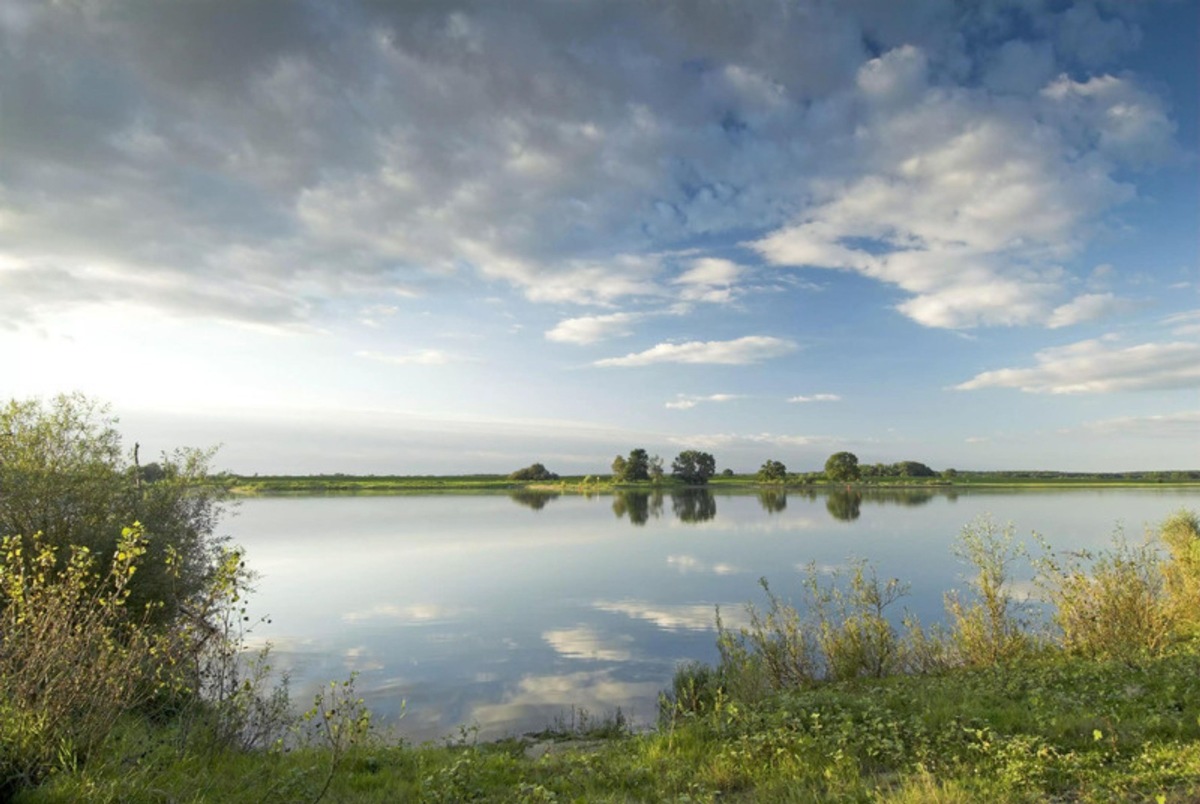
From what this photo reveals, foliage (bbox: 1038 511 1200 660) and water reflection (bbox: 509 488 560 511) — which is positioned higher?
foliage (bbox: 1038 511 1200 660)

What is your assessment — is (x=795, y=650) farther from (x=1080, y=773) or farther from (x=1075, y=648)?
(x=1080, y=773)

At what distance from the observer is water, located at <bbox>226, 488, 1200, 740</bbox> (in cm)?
1736

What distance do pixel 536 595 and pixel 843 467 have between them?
165 metres

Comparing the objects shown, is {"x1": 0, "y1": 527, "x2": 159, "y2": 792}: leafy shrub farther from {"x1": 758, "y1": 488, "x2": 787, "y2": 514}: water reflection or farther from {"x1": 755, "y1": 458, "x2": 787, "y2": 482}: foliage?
{"x1": 755, "y1": 458, "x2": 787, "y2": 482}: foliage

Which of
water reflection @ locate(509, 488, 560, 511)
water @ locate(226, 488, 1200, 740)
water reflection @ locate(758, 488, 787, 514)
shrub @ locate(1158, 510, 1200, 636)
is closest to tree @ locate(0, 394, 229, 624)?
water @ locate(226, 488, 1200, 740)

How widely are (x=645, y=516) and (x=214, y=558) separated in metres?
60.8

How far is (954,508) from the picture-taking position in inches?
3036

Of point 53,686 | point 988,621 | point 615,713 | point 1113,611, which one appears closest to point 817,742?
point 615,713

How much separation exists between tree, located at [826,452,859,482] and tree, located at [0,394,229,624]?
17834 centimetres

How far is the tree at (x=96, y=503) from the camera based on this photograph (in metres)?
16.2

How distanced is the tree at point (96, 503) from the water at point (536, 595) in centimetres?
453

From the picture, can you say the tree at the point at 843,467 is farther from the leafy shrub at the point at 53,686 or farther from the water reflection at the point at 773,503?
the leafy shrub at the point at 53,686

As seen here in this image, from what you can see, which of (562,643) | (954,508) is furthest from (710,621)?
(954,508)

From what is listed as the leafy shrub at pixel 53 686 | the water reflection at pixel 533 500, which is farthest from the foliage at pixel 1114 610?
the water reflection at pixel 533 500
